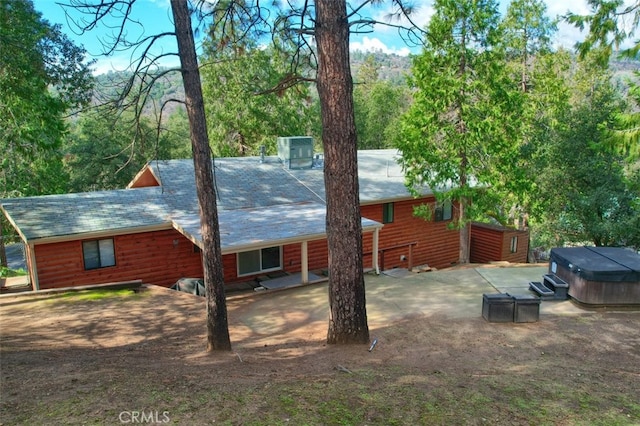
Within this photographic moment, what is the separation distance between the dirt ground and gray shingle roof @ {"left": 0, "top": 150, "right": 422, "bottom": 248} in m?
2.38

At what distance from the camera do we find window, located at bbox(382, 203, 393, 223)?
57.3ft

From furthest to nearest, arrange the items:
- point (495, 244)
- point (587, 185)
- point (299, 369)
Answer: point (495, 244), point (587, 185), point (299, 369)

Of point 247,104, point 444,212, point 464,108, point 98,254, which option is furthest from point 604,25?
point 247,104

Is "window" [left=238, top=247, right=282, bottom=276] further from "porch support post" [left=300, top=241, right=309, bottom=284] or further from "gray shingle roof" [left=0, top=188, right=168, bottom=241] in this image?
"gray shingle roof" [left=0, top=188, right=168, bottom=241]

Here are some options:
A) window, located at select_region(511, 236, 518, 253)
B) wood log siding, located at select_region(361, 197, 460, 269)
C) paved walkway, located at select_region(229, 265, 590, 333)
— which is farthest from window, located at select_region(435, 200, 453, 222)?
paved walkway, located at select_region(229, 265, 590, 333)

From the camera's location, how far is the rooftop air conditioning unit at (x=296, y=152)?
61.5 ft

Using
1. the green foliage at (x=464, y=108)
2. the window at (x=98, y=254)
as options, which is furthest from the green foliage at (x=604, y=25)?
the window at (x=98, y=254)

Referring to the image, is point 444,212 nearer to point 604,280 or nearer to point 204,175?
point 604,280

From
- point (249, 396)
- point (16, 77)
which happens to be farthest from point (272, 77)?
point (249, 396)

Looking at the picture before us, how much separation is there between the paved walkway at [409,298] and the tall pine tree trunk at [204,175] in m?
2.01

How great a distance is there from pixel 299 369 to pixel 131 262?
29.0 ft

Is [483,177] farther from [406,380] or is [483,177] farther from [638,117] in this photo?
[406,380]

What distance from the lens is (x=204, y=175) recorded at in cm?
750

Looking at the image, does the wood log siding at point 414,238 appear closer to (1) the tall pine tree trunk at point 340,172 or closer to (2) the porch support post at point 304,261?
(2) the porch support post at point 304,261
